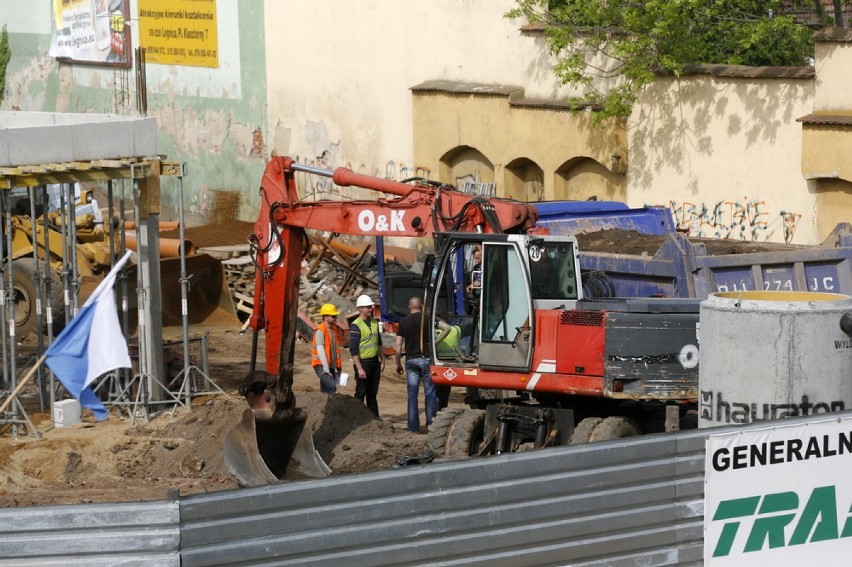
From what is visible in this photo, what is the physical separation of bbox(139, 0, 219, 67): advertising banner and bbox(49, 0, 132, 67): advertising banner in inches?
38.5

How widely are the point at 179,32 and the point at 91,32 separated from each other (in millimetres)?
4397


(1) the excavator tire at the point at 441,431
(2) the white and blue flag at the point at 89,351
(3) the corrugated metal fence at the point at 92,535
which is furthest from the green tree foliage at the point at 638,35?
(3) the corrugated metal fence at the point at 92,535

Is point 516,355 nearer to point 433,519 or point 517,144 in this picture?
point 433,519

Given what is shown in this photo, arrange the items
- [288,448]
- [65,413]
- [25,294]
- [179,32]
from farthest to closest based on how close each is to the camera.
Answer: [179,32] → [25,294] → [65,413] → [288,448]

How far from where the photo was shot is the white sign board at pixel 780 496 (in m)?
8.16

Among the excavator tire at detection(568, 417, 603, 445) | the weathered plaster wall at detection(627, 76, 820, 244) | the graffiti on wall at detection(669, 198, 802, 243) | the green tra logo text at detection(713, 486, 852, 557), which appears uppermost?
the weathered plaster wall at detection(627, 76, 820, 244)

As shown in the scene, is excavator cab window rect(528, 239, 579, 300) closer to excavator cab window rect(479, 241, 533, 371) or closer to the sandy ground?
excavator cab window rect(479, 241, 533, 371)

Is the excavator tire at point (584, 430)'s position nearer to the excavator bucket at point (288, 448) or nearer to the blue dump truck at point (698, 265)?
the blue dump truck at point (698, 265)

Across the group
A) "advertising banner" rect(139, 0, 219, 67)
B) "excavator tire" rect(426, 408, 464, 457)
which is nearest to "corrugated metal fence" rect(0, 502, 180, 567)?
"excavator tire" rect(426, 408, 464, 457)

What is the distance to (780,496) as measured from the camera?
8.34 metres

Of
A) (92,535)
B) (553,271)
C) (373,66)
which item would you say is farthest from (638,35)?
(92,535)

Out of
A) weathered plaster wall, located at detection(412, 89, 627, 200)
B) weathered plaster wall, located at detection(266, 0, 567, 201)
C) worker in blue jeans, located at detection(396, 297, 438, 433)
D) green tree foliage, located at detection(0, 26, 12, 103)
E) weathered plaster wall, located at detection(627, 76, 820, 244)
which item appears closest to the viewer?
worker in blue jeans, located at detection(396, 297, 438, 433)

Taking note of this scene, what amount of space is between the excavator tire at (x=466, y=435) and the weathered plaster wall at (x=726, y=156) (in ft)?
30.2

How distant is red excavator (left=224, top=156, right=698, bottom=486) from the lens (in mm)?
12438
